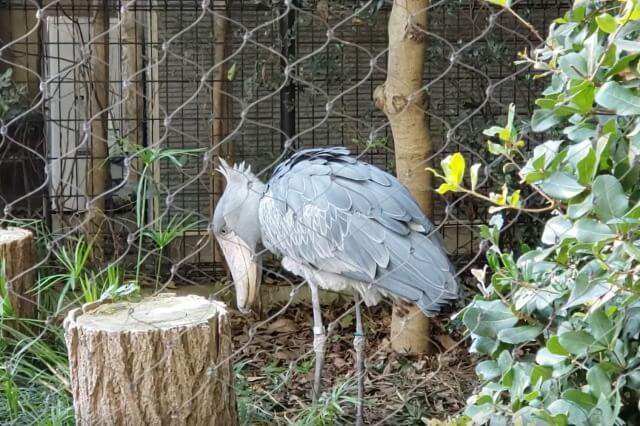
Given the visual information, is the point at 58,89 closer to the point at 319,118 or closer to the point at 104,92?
the point at 104,92

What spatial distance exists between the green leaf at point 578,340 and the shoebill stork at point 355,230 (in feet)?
3.50

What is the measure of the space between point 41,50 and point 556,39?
285cm

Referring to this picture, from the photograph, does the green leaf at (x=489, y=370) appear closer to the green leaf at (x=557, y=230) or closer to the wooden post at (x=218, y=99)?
the green leaf at (x=557, y=230)

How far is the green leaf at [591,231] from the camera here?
146 centimetres

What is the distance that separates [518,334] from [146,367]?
3.20 feet

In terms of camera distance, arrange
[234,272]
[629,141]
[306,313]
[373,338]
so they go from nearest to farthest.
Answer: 1. [629,141]
2. [234,272]
3. [373,338]
4. [306,313]

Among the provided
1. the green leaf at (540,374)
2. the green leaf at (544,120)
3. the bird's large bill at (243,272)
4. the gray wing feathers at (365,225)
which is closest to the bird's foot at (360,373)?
the gray wing feathers at (365,225)

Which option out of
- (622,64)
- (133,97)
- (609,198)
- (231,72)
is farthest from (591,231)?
(133,97)

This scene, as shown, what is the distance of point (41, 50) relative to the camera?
4.15m

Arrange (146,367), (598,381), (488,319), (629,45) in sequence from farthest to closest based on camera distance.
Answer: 1. (146,367)
2. (488,319)
3. (598,381)
4. (629,45)

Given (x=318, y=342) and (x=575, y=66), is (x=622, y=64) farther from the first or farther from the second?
(x=318, y=342)

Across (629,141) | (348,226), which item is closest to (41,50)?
(348,226)

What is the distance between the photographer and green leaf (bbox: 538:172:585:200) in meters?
1.54

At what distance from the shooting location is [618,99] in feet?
4.86
